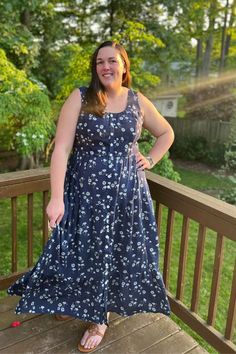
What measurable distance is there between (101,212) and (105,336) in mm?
686

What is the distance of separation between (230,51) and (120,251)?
391 inches

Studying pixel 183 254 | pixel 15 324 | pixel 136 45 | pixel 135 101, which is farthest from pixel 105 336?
pixel 136 45

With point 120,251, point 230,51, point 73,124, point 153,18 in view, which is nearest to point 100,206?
point 120,251

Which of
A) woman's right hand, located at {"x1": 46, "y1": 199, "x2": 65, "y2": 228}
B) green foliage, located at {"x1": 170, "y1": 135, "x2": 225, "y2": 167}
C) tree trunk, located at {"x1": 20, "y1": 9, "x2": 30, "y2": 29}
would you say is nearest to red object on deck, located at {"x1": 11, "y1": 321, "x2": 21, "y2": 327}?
woman's right hand, located at {"x1": 46, "y1": 199, "x2": 65, "y2": 228}

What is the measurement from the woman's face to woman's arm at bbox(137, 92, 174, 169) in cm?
19

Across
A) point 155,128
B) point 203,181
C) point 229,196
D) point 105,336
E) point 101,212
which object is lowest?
point 203,181

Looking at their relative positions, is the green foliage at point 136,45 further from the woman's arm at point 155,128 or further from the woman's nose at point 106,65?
the woman's nose at point 106,65

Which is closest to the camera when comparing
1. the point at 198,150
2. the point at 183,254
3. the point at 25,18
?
the point at 183,254

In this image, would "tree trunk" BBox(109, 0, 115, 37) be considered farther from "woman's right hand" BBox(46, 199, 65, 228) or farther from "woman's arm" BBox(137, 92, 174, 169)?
"woman's right hand" BBox(46, 199, 65, 228)

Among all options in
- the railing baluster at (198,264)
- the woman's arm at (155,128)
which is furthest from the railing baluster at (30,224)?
the railing baluster at (198,264)

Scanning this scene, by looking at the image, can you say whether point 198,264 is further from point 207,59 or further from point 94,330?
point 207,59

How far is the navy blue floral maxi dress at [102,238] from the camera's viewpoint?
1.61 m

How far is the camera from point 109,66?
157cm

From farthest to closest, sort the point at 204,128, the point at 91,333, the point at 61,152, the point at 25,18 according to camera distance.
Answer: the point at 204,128 → the point at 25,18 → the point at 91,333 → the point at 61,152
